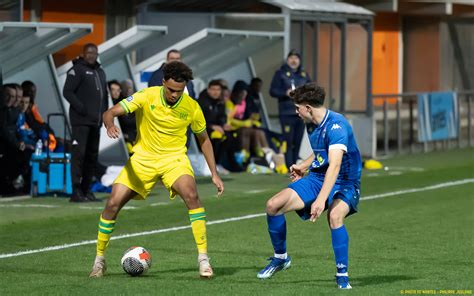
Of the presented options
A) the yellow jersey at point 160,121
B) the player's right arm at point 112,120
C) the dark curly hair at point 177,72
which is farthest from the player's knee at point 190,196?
the dark curly hair at point 177,72

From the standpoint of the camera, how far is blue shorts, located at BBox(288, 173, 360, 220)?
10117 mm

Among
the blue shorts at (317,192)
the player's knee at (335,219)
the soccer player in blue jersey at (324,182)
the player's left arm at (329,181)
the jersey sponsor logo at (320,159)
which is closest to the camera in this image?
the player's left arm at (329,181)

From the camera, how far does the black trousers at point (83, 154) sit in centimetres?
1666

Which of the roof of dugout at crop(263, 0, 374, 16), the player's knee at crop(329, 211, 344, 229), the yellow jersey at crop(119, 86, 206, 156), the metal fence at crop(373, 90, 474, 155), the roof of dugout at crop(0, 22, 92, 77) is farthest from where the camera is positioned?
the metal fence at crop(373, 90, 474, 155)

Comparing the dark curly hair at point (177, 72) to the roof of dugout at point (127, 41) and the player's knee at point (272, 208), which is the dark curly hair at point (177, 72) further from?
the roof of dugout at point (127, 41)

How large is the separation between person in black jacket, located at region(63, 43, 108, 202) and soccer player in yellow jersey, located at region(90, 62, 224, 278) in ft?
18.9

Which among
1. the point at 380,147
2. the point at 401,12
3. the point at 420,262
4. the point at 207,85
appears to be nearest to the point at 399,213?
the point at 420,262

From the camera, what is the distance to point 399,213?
1598 cm

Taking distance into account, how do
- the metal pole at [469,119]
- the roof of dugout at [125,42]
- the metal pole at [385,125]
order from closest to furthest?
the roof of dugout at [125,42]
the metal pole at [385,125]
the metal pole at [469,119]

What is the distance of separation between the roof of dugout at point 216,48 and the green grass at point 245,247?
118 inches

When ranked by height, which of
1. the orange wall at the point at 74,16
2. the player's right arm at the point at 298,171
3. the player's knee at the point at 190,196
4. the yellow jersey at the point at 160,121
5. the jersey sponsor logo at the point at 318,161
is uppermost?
the orange wall at the point at 74,16

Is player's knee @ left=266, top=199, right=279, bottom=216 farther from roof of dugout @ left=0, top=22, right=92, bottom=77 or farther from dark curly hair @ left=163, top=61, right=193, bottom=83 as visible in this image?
roof of dugout @ left=0, top=22, right=92, bottom=77

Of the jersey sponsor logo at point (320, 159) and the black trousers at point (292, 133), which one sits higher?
the jersey sponsor logo at point (320, 159)

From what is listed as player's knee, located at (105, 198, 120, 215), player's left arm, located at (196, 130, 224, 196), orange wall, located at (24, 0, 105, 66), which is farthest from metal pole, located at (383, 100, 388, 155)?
player's knee, located at (105, 198, 120, 215)
